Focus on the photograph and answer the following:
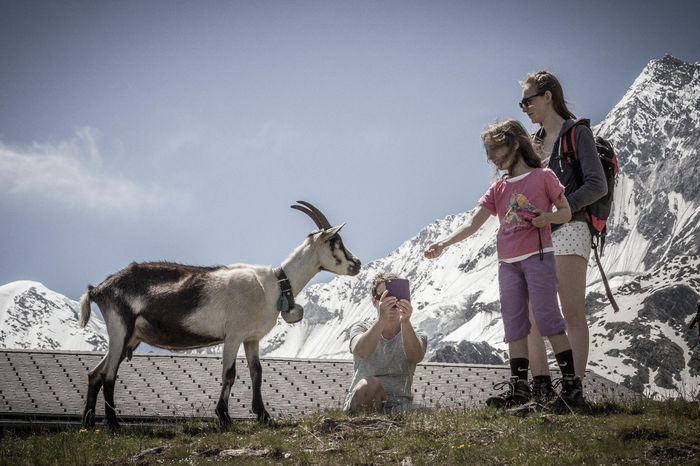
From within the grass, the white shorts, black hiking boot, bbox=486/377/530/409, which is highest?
the white shorts

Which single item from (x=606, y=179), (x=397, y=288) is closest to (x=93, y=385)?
(x=397, y=288)

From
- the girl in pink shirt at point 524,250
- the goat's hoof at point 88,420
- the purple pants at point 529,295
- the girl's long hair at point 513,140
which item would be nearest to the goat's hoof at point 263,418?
the goat's hoof at point 88,420

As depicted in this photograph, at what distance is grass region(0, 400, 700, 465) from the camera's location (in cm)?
503

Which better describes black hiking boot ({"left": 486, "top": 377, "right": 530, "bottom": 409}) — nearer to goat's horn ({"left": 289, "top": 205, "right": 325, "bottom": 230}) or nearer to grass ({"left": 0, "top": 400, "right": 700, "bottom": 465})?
grass ({"left": 0, "top": 400, "right": 700, "bottom": 465})

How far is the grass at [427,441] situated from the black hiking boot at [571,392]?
11 centimetres

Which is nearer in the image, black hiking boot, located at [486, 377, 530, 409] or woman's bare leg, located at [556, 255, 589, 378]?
black hiking boot, located at [486, 377, 530, 409]

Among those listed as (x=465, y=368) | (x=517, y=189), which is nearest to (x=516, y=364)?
(x=517, y=189)

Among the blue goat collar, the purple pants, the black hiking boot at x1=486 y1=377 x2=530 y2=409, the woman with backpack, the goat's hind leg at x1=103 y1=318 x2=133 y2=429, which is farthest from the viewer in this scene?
the blue goat collar

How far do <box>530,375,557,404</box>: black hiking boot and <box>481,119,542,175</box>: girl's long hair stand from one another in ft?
7.56

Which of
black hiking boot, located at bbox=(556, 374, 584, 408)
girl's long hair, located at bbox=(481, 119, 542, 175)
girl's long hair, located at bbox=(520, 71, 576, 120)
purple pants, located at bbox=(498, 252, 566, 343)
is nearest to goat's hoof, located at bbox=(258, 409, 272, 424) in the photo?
purple pants, located at bbox=(498, 252, 566, 343)

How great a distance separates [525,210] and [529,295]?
89 centimetres

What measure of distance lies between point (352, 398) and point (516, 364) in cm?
212

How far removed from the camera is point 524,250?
21.1 ft

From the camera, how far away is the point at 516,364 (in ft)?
21.6
